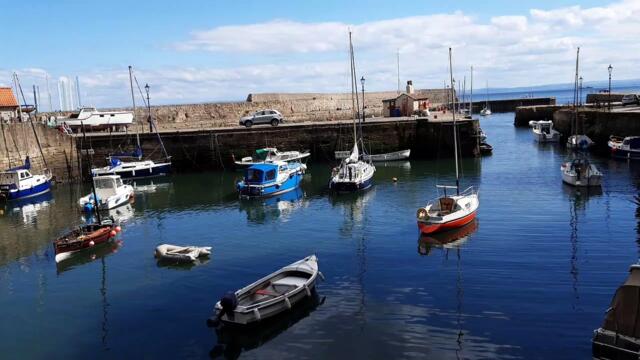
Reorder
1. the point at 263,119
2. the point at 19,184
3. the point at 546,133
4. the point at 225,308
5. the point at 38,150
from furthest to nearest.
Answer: the point at 546,133, the point at 263,119, the point at 38,150, the point at 19,184, the point at 225,308

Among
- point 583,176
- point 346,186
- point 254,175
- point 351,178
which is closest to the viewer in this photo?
point 583,176

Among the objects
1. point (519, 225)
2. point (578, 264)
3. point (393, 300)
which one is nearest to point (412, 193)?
point (519, 225)

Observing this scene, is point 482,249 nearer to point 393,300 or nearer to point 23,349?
point 393,300

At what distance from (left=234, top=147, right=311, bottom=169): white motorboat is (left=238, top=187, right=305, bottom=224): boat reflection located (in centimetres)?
850

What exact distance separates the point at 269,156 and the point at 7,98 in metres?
25.3

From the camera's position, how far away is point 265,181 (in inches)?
1471

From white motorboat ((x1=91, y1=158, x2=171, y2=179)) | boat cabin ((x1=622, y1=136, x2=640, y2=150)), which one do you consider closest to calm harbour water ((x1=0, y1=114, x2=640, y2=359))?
boat cabin ((x1=622, y1=136, x2=640, y2=150))

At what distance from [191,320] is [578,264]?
1379cm

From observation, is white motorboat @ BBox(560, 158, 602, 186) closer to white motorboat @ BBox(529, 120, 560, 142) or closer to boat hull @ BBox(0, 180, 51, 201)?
white motorboat @ BBox(529, 120, 560, 142)

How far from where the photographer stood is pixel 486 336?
585 inches

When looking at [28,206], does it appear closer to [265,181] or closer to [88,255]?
[88,255]

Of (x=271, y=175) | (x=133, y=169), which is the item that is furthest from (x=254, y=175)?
(x=133, y=169)

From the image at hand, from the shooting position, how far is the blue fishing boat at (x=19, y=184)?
3916 centimetres

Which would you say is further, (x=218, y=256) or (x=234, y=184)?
(x=234, y=184)
